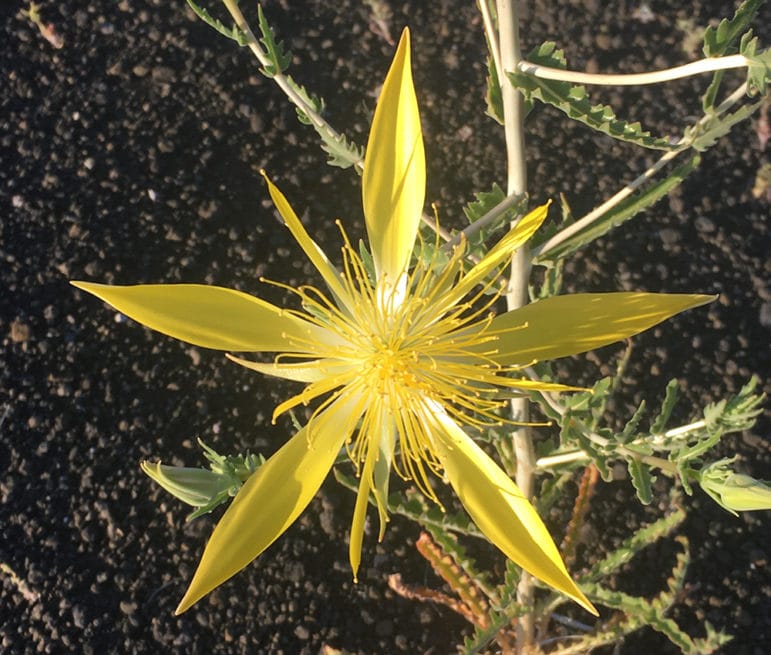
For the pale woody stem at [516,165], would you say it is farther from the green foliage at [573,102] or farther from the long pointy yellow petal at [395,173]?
the long pointy yellow petal at [395,173]

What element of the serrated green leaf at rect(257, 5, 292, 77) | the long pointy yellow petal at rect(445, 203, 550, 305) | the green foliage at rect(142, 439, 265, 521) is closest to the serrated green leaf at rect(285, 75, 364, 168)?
the serrated green leaf at rect(257, 5, 292, 77)

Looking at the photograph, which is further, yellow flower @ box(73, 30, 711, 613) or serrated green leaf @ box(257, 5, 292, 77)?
serrated green leaf @ box(257, 5, 292, 77)

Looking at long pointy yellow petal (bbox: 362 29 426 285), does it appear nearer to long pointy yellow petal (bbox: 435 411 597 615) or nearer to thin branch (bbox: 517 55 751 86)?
thin branch (bbox: 517 55 751 86)

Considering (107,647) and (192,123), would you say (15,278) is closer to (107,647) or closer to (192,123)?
(192,123)

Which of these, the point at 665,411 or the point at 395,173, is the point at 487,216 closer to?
the point at 395,173

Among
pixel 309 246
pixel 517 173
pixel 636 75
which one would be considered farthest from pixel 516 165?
pixel 309 246
